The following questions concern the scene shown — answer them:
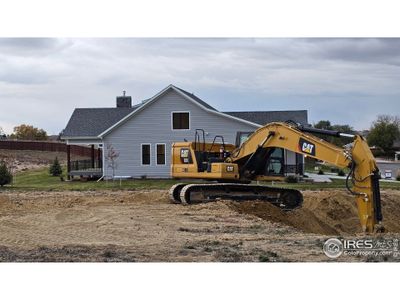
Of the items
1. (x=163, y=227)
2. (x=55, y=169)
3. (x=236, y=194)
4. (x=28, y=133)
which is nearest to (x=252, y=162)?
(x=236, y=194)

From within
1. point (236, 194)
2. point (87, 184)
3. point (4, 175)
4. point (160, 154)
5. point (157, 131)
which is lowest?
point (236, 194)

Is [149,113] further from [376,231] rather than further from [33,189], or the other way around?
[376,231]

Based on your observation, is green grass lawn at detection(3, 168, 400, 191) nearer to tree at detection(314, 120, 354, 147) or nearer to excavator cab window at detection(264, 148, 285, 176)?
excavator cab window at detection(264, 148, 285, 176)

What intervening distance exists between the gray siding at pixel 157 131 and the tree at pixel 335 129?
2.42m

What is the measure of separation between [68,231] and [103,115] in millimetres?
5397

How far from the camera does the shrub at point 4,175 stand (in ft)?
55.2

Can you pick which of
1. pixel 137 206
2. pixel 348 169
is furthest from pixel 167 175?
pixel 348 169

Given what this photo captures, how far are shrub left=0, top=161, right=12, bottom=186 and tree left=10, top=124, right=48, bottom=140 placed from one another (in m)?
→ 1.50

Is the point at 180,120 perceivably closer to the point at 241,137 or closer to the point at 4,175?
the point at 241,137

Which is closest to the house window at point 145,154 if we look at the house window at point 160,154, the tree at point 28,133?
the house window at point 160,154

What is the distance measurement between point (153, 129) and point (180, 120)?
2769mm

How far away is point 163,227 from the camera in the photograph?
1514 centimetres

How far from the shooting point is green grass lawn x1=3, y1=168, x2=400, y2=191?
705 inches

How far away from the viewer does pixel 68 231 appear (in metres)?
14.4
